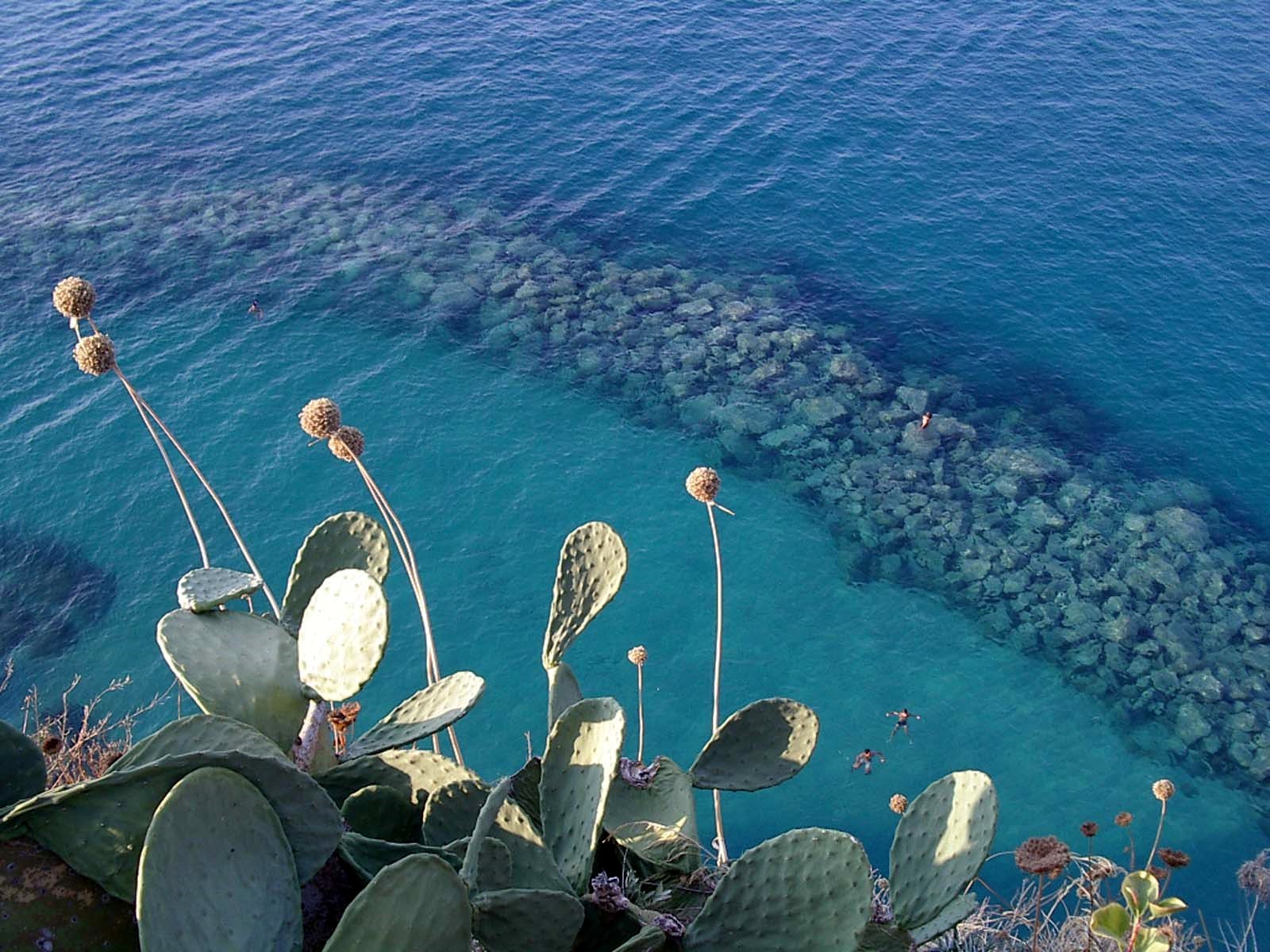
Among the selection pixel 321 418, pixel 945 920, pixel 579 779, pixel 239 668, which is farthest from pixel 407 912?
pixel 321 418

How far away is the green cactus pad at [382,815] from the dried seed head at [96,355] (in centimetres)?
290

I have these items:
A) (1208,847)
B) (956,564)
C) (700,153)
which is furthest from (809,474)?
(700,153)

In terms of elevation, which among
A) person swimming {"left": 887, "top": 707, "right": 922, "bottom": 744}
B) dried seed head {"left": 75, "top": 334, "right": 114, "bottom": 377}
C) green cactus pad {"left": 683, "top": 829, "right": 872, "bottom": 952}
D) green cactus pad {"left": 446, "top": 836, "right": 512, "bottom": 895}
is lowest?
person swimming {"left": 887, "top": 707, "right": 922, "bottom": 744}

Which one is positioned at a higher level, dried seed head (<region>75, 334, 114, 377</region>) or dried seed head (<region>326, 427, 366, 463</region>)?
dried seed head (<region>75, 334, 114, 377</region>)

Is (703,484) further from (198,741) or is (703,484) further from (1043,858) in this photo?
(198,741)

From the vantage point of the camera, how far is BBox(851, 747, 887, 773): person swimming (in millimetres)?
13320

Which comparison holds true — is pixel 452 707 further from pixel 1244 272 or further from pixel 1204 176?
pixel 1204 176

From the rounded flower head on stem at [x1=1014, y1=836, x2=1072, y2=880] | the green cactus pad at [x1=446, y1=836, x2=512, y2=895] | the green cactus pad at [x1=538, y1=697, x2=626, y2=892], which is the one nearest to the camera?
the green cactus pad at [x1=446, y1=836, x2=512, y2=895]

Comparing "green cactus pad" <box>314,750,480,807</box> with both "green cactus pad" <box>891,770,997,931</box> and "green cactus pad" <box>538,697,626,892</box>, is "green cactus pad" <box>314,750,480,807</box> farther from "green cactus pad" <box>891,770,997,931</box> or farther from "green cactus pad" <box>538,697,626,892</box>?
"green cactus pad" <box>891,770,997,931</box>

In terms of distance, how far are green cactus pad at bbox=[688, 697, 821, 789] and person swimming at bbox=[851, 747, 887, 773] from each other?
7.95 metres

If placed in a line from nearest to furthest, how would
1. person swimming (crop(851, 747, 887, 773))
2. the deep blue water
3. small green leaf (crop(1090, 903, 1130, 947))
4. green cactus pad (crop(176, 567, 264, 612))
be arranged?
small green leaf (crop(1090, 903, 1130, 947)), green cactus pad (crop(176, 567, 264, 612)), person swimming (crop(851, 747, 887, 773)), the deep blue water

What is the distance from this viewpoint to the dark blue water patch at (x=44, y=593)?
1488cm

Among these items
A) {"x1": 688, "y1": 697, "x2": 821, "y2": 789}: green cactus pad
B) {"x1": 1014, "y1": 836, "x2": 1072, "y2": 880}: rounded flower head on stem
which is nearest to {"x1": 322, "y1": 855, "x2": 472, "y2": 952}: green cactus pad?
{"x1": 688, "y1": 697, "x2": 821, "y2": 789}: green cactus pad

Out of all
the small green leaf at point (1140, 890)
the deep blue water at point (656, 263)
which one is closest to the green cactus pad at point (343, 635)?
the small green leaf at point (1140, 890)
